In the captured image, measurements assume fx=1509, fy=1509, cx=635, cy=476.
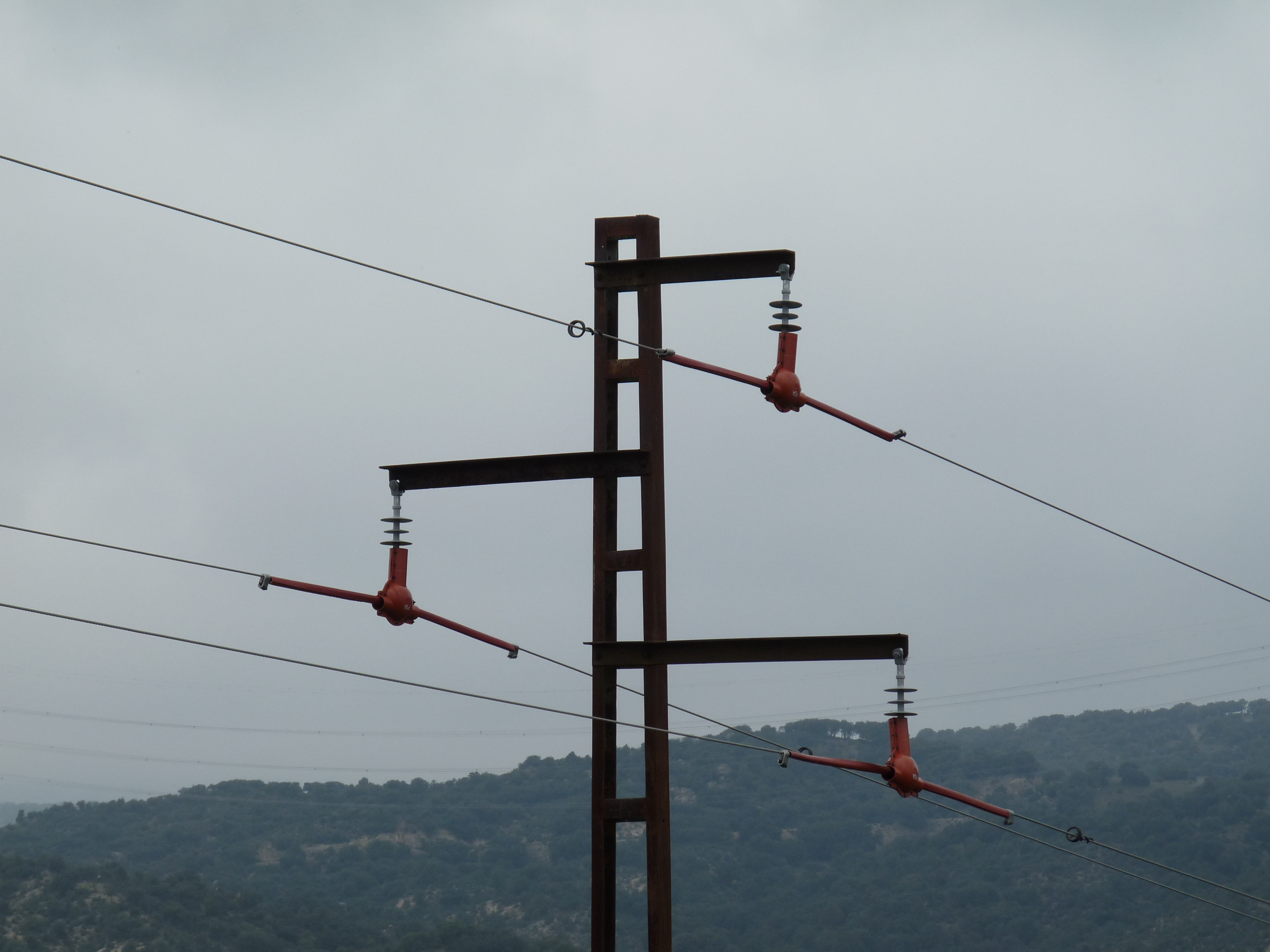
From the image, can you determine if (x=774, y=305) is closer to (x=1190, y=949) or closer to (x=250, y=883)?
(x=1190, y=949)

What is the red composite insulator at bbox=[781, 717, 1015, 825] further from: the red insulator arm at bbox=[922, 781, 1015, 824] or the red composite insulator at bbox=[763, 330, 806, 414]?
the red composite insulator at bbox=[763, 330, 806, 414]

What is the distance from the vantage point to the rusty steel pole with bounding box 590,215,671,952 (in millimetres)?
11000

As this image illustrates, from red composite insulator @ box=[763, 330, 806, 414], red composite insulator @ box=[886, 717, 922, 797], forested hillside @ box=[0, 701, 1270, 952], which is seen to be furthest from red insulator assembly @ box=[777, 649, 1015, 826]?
forested hillside @ box=[0, 701, 1270, 952]

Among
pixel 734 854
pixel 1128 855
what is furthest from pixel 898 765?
pixel 734 854

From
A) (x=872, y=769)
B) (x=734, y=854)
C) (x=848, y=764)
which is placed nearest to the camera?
(x=872, y=769)

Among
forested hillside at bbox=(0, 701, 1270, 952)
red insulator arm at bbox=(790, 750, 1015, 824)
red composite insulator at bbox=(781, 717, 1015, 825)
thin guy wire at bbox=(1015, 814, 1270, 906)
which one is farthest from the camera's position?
forested hillside at bbox=(0, 701, 1270, 952)

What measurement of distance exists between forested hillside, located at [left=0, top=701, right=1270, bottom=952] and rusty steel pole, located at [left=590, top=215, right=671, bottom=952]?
105988mm

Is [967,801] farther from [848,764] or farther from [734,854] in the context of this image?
[734,854]

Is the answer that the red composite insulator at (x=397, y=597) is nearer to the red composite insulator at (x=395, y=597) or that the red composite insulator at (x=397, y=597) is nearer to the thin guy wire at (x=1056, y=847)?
the red composite insulator at (x=395, y=597)

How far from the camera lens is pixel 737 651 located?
11047 mm

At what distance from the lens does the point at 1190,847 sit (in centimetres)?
14100

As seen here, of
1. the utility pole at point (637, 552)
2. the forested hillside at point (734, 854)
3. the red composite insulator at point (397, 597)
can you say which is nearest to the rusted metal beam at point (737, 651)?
the utility pole at point (637, 552)

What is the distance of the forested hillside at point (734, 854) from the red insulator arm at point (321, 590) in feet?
351

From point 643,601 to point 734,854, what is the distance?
513 feet
